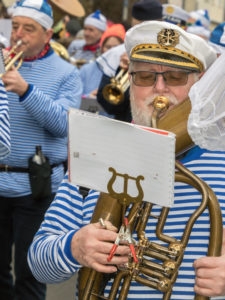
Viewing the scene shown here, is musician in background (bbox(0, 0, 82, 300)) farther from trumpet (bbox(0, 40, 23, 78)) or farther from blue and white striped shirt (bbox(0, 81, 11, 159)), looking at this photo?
blue and white striped shirt (bbox(0, 81, 11, 159))

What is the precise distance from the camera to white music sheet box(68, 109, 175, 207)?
1.64 meters

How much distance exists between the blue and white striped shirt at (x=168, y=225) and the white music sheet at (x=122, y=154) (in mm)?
275

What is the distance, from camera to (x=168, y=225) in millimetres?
1951

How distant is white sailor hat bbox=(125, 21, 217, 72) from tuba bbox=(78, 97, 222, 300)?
364 mm

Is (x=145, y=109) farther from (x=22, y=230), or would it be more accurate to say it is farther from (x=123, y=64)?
(x=123, y=64)

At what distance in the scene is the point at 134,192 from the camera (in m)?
1.71

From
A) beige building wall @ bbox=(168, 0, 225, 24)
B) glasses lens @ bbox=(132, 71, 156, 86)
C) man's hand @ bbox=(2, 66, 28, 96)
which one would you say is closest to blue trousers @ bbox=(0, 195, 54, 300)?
man's hand @ bbox=(2, 66, 28, 96)

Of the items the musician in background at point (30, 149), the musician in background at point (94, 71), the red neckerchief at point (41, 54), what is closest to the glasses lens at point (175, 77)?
the musician in background at point (30, 149)

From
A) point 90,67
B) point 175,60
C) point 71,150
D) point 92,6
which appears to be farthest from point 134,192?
point 92,6

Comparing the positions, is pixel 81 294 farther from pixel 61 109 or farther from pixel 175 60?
pixel 61 109

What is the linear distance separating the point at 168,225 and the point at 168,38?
0.64 meters

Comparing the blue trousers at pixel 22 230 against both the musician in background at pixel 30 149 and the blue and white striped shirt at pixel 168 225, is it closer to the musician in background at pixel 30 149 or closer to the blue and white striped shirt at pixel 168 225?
the musician in background at pixel 30 149

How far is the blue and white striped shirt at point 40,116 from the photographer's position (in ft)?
12.4

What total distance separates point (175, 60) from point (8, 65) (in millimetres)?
1763
